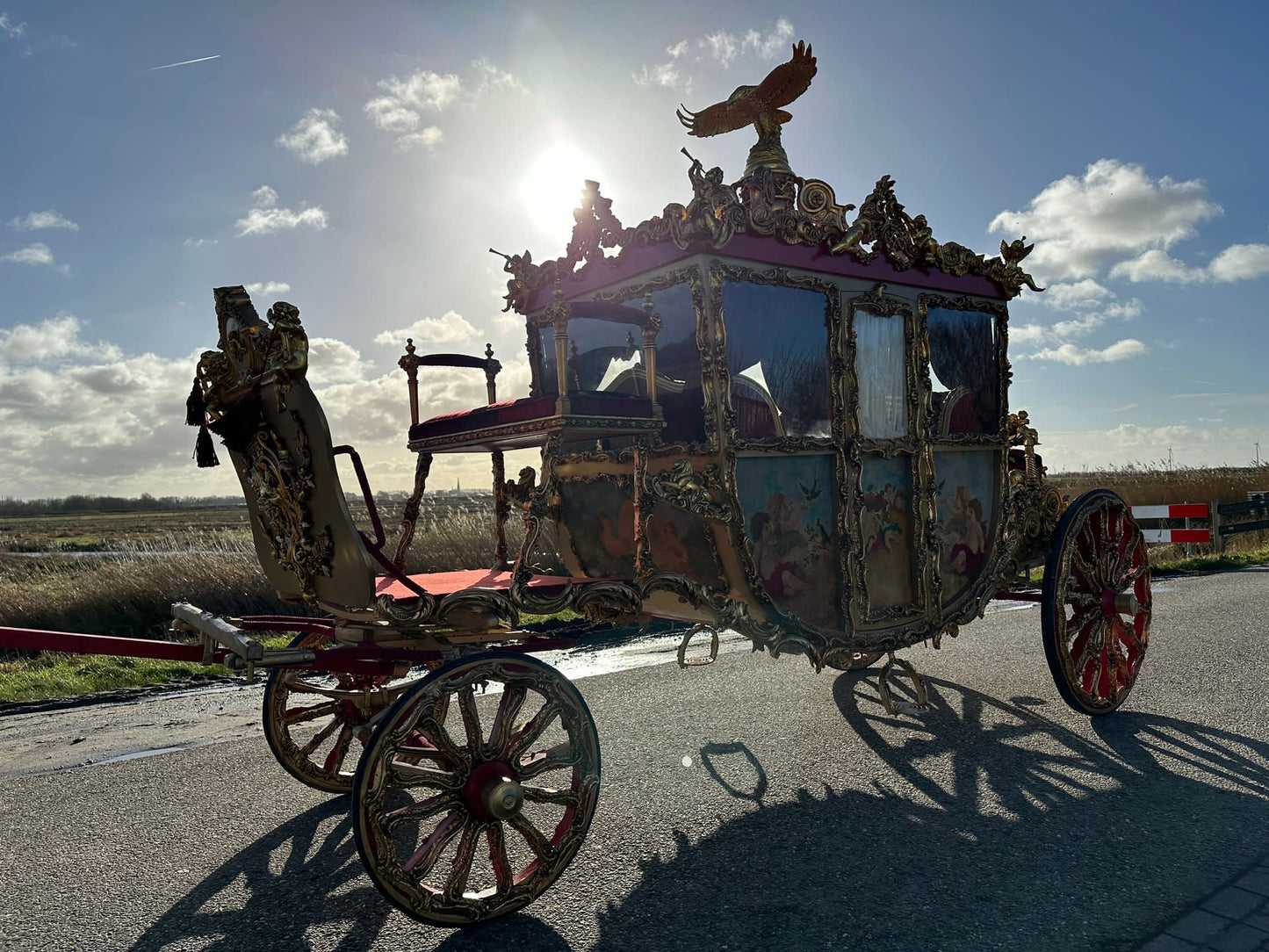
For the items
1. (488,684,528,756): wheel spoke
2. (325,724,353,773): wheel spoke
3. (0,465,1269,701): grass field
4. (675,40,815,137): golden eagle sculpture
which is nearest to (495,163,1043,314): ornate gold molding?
(675,40,815,137): golden eagle sculpture

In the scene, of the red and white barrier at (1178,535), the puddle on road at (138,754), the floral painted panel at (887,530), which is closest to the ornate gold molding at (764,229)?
the floral painted panel at (887,530)

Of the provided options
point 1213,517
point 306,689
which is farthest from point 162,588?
point 1213,517

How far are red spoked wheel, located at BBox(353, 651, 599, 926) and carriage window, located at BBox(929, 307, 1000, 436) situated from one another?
3.07 metres

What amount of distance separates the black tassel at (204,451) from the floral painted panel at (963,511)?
3.70m

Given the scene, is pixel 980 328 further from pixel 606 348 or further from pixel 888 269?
pixel 606 348

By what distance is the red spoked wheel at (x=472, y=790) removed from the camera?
274 centimetres

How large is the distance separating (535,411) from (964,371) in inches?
117

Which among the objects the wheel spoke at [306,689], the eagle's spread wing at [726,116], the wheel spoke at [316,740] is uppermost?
the eagle's spread wing at [726,116]

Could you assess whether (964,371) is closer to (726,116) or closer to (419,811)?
(726,116)

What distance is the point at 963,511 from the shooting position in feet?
16.7

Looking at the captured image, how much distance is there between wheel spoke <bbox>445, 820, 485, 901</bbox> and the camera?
2.85 metres

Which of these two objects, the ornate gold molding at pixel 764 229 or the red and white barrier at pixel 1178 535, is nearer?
the ornate gold molding at pixel 764 229

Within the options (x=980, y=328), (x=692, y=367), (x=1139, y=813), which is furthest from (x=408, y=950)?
(x=980, y=328)

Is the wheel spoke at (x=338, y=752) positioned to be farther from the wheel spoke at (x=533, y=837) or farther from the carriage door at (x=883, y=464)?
the carriage door at (x=883, y=464)
